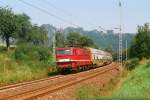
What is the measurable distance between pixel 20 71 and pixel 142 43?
33966mm

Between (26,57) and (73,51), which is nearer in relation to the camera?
(73,51)

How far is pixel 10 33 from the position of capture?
95438 millimetres

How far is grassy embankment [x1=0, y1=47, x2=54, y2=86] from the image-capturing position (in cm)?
3428

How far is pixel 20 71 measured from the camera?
125ft

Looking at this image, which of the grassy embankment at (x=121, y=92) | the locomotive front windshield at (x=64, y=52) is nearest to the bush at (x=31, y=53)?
the locomotive front windshield at (x=64, y=52)

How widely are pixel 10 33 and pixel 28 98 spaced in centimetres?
7750

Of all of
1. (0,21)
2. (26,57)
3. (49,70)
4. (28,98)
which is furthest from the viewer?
(0,21)

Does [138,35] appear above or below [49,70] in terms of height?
above

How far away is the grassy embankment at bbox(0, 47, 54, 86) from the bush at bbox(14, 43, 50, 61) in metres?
5.98

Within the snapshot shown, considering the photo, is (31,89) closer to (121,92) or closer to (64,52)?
(121,92)

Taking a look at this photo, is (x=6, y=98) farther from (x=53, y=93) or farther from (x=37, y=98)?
(x=53, y=93)

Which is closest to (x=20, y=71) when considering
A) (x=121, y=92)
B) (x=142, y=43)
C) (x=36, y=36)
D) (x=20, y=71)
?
(x=20, y=71)

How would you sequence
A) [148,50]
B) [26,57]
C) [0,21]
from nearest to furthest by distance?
[26,57] < [148,50] < [0,21]

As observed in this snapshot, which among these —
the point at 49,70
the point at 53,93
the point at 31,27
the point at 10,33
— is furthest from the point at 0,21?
the point at 53,93
